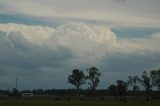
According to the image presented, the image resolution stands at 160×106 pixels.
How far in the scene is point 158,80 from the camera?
5792 inches

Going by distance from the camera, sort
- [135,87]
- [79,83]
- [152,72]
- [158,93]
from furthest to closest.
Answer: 1. [79,83]
2. [158,93]
3. [135,87]
4. [152,72]

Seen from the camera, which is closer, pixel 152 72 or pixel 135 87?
pixel 152 72

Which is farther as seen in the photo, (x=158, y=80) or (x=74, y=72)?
(x=74, y=72)

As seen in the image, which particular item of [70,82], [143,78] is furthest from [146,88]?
[70,82]

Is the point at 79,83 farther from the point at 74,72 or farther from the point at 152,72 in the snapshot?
the point at 152,72

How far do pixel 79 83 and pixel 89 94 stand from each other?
21.3 ft

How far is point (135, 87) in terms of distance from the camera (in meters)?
156

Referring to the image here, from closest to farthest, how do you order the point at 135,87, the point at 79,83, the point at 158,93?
the point at 135,87, the point at 158,93, the point at 79,83

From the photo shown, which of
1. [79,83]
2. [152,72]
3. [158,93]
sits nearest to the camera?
[152,72]

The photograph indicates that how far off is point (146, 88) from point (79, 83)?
1614 inches

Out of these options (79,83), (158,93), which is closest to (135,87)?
(158,93)

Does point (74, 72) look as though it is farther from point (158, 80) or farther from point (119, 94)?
point (158, 80)

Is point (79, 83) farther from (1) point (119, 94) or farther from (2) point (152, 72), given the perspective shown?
(2) point (152, 72)

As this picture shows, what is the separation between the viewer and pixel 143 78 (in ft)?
481
